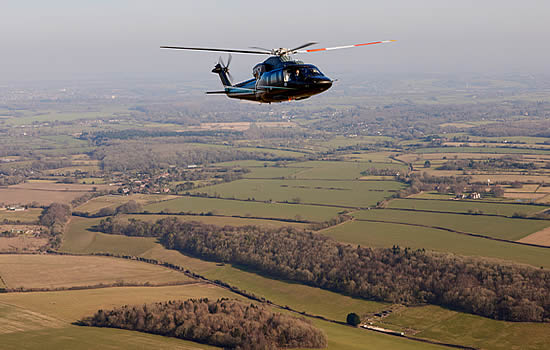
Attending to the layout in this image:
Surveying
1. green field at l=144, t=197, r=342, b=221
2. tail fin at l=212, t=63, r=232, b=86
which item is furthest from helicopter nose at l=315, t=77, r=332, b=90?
green field at l=144, t=197, r=342, b=221

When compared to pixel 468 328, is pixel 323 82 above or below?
above

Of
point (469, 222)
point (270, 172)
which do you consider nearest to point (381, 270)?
point (469, 222)

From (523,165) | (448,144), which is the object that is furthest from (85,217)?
(448,144)

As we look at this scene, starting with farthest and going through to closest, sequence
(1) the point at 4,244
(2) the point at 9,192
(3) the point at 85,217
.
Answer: (2) the point at 9,192 < (3) the point at 85,217 < (1) the point at 4,244

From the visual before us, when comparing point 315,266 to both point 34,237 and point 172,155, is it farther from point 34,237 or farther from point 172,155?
point 172,155

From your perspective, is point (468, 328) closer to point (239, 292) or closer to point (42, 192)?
point (239, 292)
